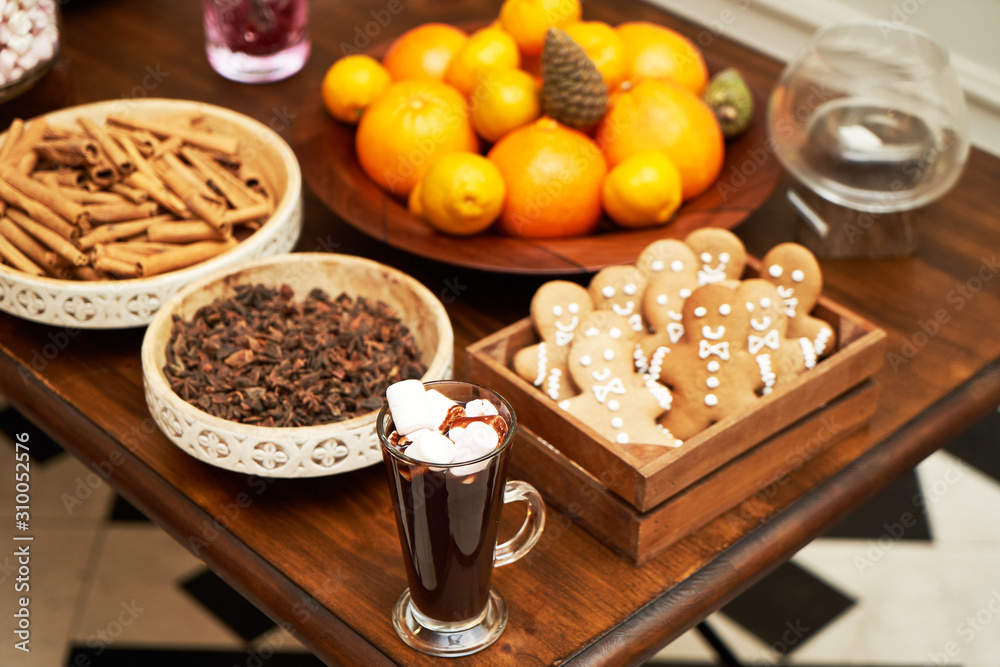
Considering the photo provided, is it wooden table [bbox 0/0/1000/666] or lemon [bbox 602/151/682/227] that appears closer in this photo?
wooden table [bbox 0/0/1000/666]

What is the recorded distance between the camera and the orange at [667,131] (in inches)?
43.5

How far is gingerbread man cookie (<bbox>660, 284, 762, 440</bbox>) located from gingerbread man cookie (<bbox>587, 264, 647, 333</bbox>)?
0.23 feet

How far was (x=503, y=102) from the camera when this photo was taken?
111cm

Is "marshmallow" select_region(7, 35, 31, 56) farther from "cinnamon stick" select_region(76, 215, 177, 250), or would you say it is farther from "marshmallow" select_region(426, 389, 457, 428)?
"marshmallow" select_region(426, 389, 457, 428)

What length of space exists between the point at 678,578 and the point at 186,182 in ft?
2.27

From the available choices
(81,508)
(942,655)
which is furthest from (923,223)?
(81,508)

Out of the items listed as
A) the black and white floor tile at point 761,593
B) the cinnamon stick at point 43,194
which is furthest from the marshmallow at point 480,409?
the black and white floor tile at point 761,593

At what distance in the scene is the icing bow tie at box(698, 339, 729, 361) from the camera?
85 centimetres

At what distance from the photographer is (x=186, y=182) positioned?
1106 mm

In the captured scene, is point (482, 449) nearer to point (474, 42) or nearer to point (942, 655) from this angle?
point (474, 42)

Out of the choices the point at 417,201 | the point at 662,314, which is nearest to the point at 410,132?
the point at 417,201

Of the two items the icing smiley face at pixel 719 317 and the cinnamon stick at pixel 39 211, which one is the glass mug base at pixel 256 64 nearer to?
the cinnamon stick at pixel 39 211

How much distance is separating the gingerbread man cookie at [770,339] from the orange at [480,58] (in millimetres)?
476

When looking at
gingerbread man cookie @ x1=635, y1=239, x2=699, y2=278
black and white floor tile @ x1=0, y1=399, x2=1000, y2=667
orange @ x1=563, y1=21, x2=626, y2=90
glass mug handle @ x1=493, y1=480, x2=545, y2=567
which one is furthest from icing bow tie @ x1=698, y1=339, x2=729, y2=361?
black and white floor tile @ x1=0, y1=399, x2=1000, y2=667
